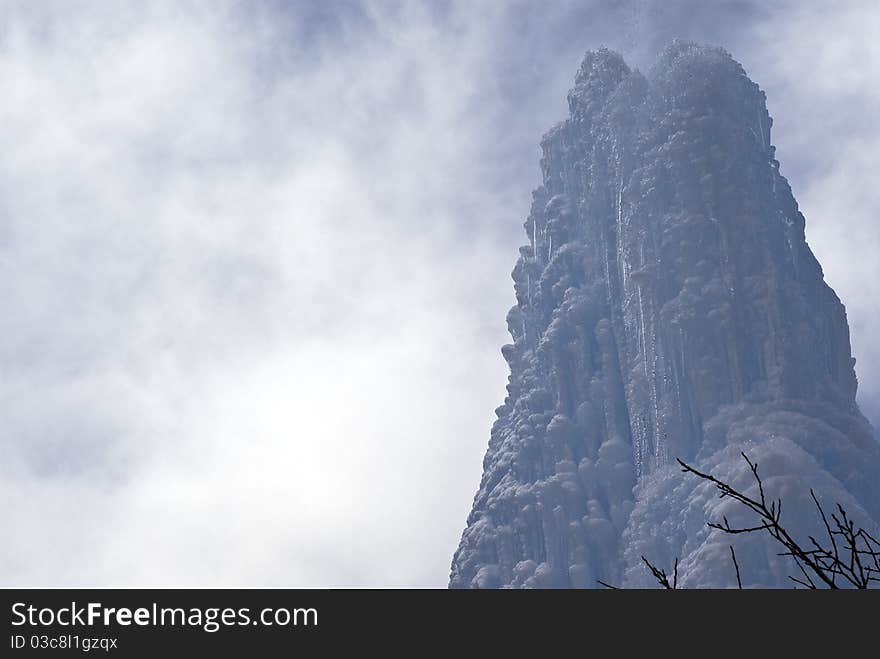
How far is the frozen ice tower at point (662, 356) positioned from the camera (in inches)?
2089

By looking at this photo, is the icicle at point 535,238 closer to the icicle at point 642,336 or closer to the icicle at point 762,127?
the icicle at point 642,336

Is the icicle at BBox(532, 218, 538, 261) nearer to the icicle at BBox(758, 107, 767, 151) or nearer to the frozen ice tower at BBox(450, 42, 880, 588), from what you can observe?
the frozen ice tower at BBox(450, 42, 880, 588)

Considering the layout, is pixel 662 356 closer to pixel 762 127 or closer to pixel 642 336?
pixel 642 336

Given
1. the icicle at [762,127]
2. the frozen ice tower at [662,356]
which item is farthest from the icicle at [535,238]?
the icicle at [762,127]

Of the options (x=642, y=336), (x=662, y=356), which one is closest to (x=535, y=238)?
(x=642, y=336)

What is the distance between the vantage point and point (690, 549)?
165ft

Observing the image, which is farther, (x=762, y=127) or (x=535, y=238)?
(x=535, y=238)

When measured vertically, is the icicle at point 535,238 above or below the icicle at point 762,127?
below

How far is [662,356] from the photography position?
56.7 m
